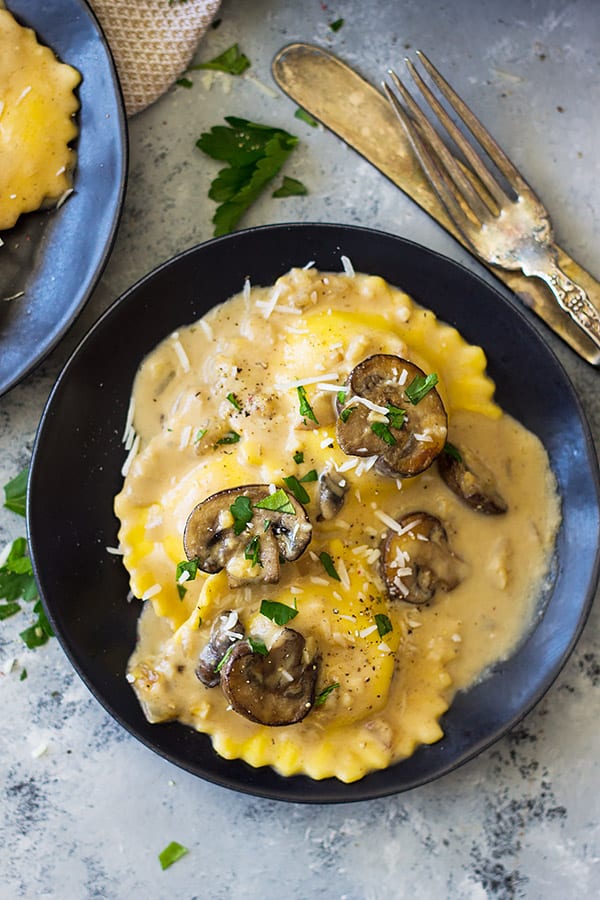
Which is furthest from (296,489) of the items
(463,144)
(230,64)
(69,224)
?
(230,64)

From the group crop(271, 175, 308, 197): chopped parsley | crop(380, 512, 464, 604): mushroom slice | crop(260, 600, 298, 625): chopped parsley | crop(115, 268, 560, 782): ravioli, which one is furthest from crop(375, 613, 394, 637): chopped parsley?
crop(271, 175, 308, 197): chopped parsley

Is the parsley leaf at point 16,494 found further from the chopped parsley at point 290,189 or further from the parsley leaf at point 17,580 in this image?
the chopped parsley at point 290,189

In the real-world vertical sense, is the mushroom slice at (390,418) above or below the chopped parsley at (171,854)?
above

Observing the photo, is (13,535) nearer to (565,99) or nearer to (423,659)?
(423,659)

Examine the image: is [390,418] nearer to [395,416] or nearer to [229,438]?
[395,416]

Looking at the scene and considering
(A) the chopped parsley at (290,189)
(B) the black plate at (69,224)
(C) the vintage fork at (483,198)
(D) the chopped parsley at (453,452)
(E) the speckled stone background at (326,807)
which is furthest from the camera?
(A) the chopped parsley at (290,189)

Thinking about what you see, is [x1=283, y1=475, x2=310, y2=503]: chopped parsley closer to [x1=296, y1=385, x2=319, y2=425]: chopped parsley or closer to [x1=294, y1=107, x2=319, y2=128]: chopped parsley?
[x1=296, y1=385, x2=319, y2=425]: chopped parsley

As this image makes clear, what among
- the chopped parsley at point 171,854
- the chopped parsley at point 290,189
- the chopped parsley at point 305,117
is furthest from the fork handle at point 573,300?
the chopped parsley at point 171,854

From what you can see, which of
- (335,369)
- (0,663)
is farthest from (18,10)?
(0,663)
